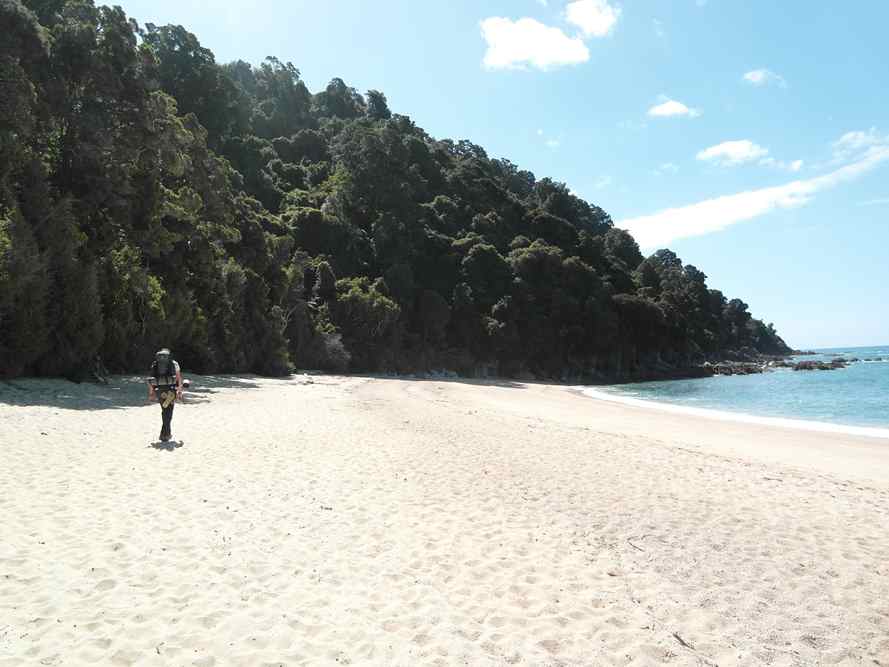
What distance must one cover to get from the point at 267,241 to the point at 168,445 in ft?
102

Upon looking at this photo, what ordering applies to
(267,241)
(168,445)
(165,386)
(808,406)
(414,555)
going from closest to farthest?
(414,555), (168,445), (165,386), (808,406), (267,241)

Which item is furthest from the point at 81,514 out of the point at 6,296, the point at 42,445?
the point at 6,296

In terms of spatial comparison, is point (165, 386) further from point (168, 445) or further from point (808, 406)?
point (808, 406)

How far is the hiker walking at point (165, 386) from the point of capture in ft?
33.3

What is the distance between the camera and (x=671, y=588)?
536 cm

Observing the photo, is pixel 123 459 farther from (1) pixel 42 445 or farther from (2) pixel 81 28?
(2) pixel 81 28

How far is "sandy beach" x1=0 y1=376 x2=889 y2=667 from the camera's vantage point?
406cm

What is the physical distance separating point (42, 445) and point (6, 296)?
362 inches

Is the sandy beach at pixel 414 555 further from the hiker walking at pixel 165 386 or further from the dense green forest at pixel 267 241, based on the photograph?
the dense green forest at pixel 267 241

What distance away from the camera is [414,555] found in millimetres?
5734

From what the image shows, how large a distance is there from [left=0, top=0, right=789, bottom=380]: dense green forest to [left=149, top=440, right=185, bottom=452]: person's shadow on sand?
9.74 meters

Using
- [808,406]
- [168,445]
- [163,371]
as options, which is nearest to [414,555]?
[168,445]

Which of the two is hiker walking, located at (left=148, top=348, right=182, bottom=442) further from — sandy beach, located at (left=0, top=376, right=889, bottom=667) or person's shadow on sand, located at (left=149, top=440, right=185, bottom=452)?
sandy beach, located at (left=0, top=376, right=889, bottom=667)

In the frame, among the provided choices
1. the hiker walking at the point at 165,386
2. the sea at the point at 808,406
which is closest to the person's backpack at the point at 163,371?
the hiker walking at the point at 165,386
